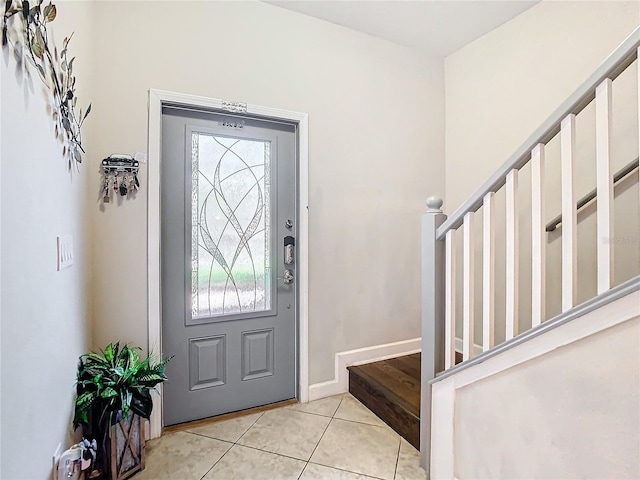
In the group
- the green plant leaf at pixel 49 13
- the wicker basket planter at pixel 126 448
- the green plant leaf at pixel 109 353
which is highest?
the green plant leaf at pixel 49 13

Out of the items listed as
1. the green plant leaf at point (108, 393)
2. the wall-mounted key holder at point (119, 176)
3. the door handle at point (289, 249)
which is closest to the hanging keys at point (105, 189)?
the wall-mounted key holder at point (119, 176)

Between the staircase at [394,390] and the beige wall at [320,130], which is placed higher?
the beige wall at [320,130]

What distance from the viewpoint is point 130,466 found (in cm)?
159

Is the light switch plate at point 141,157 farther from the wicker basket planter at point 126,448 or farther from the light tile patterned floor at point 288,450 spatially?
the light tile patterned floor at point 288,450

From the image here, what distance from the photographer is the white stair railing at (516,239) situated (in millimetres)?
1043

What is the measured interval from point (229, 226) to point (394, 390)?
1492 mm

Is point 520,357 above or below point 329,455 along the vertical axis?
above

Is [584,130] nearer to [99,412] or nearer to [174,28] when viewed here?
[174,28]

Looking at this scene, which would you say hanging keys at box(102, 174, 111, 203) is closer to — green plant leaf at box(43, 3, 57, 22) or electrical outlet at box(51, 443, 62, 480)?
green plant leaf at box(43, 3, 57, 22)

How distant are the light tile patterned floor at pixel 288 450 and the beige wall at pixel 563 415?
1.63 feet

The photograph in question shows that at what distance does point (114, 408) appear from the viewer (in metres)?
1.44

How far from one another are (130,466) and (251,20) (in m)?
2.64

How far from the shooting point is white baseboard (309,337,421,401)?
2.38m

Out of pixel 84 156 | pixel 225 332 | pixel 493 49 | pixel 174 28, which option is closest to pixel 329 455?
pixel 225 332
